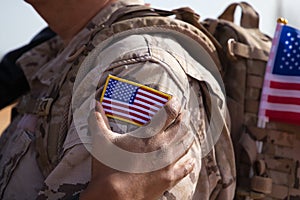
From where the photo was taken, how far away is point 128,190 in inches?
71.2

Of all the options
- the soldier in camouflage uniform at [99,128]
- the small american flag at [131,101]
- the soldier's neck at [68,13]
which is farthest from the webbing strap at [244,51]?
the small american flag at [131,101]

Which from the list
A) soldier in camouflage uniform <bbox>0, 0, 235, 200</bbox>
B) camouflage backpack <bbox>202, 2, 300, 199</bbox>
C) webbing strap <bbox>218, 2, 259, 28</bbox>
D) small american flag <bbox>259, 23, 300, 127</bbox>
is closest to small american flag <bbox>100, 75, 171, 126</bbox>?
soldier in camouflage uniform <bbox>0, 0, 235, 200</bbox>

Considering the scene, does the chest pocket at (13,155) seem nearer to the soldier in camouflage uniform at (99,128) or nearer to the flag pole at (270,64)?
the soldier in camouflage uniform at (99,128)

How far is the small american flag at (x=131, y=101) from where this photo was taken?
6.27 ft

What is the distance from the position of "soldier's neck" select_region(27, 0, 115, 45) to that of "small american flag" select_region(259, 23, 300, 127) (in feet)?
2.40

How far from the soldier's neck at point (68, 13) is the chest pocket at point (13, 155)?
1.57ft

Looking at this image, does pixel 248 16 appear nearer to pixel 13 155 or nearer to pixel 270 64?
pixel 270 64

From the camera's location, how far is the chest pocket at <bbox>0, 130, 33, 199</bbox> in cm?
233

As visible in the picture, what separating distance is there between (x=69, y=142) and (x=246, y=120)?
2.89 ft

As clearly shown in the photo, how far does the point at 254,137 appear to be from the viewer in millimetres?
2547

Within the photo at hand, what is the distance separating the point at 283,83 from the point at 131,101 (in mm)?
954

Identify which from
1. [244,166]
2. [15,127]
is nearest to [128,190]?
[244,166]

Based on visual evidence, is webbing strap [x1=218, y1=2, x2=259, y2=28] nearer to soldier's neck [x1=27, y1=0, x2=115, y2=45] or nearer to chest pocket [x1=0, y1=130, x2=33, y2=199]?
soldier's neck [x1=27, y1=0, x2=115, y2=45]

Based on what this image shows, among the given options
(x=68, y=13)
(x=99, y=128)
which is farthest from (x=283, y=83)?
(x=99, y=128)
